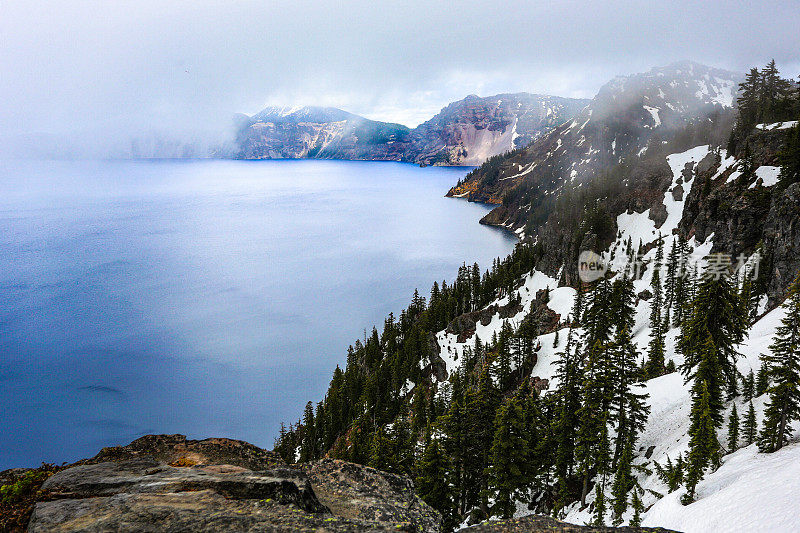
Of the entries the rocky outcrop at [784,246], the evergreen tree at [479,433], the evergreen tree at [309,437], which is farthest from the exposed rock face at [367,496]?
the evergreen tree at [309,437]

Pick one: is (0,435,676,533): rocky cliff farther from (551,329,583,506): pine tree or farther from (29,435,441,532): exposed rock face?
(551,329,583,506): pine tree

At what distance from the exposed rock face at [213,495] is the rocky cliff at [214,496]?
0.03 m

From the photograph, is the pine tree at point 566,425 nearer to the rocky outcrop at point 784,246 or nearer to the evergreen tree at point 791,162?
the rocky outcrop at point 784,246

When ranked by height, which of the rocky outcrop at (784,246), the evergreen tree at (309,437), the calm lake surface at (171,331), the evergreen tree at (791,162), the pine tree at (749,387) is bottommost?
the evergreen tree at (309,437)

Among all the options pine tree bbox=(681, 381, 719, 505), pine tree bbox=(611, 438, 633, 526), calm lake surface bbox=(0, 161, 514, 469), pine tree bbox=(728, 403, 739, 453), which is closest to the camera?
pine tree bbox=(681, 381, 719, 505)

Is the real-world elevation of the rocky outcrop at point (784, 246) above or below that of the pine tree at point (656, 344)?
above

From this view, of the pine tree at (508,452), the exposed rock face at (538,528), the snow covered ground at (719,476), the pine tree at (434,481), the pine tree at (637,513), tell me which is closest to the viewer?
the exposed rock face at (538,528)

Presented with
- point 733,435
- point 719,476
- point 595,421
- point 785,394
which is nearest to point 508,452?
point 595,421

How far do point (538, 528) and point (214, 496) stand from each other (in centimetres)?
977

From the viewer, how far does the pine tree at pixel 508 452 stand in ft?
86.9

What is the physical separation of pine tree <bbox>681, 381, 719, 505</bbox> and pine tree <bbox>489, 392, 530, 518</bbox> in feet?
31.3

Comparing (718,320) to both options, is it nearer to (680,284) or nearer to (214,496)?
(214,496)

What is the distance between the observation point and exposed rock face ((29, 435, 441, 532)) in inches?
371

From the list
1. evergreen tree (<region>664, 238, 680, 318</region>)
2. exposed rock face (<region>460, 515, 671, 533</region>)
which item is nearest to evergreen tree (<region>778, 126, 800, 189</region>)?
evergreen tree (<region>664, 238, 680, 318</region>)
